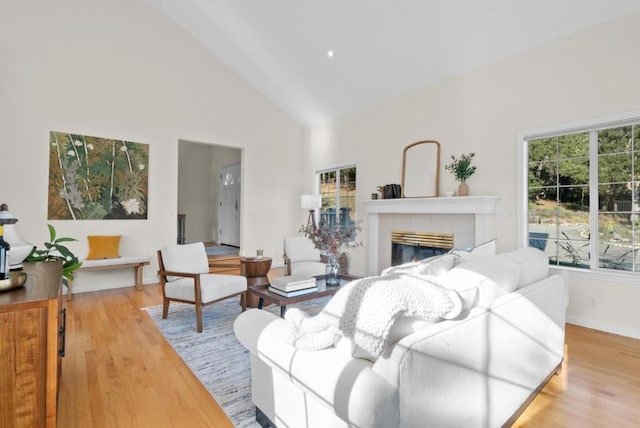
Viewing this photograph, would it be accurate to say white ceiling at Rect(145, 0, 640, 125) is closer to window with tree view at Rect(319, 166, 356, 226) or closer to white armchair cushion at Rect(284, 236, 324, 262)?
window with tree view at Rect(319, 166, 356, 226)

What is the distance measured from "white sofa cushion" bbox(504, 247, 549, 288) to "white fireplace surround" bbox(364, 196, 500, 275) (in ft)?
6.05

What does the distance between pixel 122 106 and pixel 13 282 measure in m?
4.25

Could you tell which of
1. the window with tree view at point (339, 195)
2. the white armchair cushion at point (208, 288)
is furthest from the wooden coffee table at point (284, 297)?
the window with tree view at point (339, 195)

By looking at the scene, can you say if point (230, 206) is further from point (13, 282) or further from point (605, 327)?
point (605, 327)

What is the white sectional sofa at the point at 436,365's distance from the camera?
1052 millimetres

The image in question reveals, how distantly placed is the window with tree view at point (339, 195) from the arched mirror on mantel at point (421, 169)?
3.91ft

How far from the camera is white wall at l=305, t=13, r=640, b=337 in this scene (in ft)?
10.2

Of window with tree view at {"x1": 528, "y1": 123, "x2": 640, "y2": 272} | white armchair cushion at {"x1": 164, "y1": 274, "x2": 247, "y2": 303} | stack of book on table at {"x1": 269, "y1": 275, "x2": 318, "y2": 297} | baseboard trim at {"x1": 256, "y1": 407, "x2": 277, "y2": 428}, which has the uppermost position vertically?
window with tree view at {"x1": 528, "y1": 123, "x2": 640, "y2": 272}

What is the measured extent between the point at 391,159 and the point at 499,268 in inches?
147

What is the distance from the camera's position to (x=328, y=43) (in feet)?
15.2

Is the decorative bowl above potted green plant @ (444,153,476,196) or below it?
below

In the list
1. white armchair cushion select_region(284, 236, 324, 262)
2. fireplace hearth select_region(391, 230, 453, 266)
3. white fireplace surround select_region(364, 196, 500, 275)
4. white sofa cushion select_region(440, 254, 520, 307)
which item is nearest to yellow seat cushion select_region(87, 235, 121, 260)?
white armchair cushion select_region(284, 236, 324, 262)

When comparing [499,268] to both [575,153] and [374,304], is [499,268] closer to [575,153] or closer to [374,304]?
[374,304]

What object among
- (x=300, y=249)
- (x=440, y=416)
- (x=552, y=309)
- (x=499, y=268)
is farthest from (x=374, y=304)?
(x=300, y=249)
